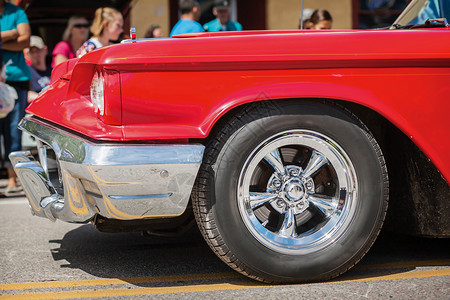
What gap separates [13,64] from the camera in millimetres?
6531

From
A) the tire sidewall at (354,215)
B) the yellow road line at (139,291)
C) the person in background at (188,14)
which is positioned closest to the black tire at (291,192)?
the tire sidewall at (354,215)

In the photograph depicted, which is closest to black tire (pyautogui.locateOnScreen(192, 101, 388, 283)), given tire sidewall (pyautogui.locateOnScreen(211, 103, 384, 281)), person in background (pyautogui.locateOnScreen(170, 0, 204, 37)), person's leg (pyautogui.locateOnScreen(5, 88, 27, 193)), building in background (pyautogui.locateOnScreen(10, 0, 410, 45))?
tire sidewall (pyautogui.locateOnScreen(211, 103, 384, 281))

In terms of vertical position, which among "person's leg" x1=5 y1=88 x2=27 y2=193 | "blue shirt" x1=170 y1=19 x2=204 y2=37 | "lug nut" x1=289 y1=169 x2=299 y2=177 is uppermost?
"blue shirt" x1=170 y1=19 x2=204 y2=37

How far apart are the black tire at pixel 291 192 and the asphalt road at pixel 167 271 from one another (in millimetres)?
164

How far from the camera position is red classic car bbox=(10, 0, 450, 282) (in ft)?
9.26

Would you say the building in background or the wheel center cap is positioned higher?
the building in background

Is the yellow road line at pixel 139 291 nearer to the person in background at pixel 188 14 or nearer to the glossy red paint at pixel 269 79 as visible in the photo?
the glossy red paint at pixel 269 79

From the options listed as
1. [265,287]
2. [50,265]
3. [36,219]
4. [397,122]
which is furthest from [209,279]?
[36,219]

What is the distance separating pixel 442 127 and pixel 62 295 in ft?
6.51

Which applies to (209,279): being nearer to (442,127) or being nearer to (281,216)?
(281,216)

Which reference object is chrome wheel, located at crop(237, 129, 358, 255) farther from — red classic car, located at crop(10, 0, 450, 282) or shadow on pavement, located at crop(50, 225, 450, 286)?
shadow on pavement, located at crop(50, 225, 450, 286)

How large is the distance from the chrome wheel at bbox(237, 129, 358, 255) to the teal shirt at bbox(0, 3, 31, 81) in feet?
14.1

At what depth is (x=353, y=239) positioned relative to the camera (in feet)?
9.93

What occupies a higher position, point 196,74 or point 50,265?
point 196,74
